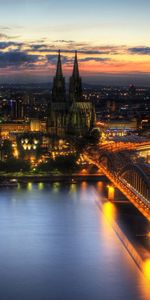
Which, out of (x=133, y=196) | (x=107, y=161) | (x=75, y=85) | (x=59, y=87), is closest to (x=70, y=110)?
(x=75, y=85)

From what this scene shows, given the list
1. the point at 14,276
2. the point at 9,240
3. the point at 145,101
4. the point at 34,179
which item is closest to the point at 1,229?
the point at 9,240

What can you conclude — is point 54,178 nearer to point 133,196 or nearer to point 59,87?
point 133,196

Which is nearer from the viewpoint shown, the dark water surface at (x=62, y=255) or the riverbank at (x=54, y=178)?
the dark water surface at (x=62, y=255)

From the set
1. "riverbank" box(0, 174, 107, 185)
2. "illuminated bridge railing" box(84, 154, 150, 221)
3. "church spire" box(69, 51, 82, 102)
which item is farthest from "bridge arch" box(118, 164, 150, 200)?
"church spire" box(69, 51, 82, 102)

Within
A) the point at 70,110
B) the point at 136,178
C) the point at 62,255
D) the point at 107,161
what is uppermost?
the point at 136,178

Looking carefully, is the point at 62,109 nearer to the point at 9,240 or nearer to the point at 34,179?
the point at 34,179

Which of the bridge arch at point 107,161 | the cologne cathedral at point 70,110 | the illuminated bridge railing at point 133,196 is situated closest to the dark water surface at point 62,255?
the illuminated bridge railing at point 133,196

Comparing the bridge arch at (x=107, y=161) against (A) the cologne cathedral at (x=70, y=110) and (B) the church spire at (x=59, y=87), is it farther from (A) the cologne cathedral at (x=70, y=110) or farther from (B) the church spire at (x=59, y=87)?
(B) the church spire at (x=59, y=87)
